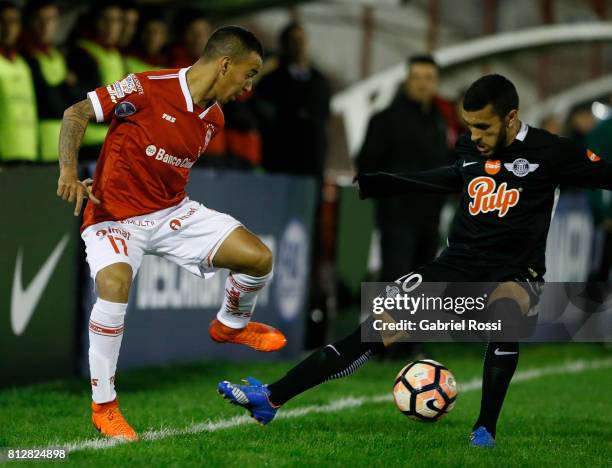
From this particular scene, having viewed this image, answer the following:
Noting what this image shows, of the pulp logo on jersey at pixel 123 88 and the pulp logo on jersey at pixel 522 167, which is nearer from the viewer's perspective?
the pulp logo on jersey at pixel 522 167

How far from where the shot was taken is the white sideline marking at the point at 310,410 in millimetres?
5905

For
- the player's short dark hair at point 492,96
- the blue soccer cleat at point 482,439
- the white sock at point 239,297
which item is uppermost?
the player's short dark hair at point 492,96

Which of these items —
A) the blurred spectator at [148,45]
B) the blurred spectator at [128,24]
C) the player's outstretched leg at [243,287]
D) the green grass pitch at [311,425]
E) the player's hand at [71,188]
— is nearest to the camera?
the green grass pitch at [311,425]

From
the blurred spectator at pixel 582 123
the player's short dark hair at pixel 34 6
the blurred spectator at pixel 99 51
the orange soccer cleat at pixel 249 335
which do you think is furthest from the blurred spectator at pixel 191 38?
the blurred spectator at pixel 582 123

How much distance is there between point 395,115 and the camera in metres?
10.2

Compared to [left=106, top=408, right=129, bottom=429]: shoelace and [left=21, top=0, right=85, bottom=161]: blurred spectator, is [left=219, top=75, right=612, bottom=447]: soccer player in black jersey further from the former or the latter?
[left=21, top=0, right=85, bottom=161]: blurred spectator

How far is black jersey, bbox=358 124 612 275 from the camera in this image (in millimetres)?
6059

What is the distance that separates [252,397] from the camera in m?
6.21

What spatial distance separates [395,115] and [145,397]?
3604 millimetres

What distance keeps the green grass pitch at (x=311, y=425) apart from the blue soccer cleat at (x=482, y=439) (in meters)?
0.06

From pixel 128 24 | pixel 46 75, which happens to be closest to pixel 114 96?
pixel 46 75

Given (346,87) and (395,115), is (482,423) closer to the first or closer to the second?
(395,115)

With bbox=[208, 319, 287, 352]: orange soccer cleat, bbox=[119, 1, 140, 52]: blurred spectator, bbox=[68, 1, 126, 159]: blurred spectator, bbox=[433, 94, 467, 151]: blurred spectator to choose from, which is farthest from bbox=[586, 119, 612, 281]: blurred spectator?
bbox=[208, 319, 287, 352]: orange soccer cleat

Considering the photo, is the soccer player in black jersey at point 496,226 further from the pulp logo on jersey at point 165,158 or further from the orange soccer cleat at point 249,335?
the pulp logo on jersey at point 165,158
